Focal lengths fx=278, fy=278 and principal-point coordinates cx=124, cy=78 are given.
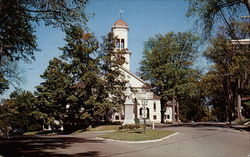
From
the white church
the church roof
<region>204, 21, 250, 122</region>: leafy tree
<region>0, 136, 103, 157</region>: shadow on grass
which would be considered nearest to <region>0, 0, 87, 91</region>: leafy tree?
<region>0, 136, 103, 157</region>: shadow on grass

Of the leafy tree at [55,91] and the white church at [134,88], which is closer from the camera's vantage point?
the leafy tree at [55,91]

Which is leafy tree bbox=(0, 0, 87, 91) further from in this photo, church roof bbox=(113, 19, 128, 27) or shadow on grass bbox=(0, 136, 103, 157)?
church roof bbox=(113, 19, 128, 27)

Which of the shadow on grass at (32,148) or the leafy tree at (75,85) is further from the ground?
the leafy tree at (75,85)

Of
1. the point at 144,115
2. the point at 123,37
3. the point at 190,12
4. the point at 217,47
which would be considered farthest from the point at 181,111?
the point at 190,12

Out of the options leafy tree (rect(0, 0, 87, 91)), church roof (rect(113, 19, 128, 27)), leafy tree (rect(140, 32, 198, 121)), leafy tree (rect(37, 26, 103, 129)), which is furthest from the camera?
church roof (rect(113, 19, 128, 27))

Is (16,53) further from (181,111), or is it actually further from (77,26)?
(181,111)

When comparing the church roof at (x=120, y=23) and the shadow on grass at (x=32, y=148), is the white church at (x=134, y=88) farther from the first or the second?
the shadow on grass at (x=32, y=148)

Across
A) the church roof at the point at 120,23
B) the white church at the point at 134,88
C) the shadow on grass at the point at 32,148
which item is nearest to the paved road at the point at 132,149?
the shadow on grass at the point at 32,148

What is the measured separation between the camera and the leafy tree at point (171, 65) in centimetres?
4622

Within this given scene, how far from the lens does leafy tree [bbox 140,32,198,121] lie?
152 feet

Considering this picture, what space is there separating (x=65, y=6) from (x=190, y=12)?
651cm

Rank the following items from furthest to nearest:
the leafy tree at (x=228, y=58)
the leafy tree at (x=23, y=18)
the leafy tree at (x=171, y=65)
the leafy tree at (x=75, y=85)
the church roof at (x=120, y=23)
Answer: the church roof at (x=120, y=23)
the leafy tree at (x=171, y=65)
the leafy tree at (x=75, y=85)
the leafy tree at (x=228, y=58)
the leafy tree at (x=23, y=18)

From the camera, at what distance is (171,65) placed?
155ft

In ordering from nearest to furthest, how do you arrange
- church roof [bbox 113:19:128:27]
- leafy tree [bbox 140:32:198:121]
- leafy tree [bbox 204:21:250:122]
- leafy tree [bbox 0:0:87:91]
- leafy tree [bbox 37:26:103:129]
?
leafy tree [bbox 0:0:87:91] < leafy tree [bbox 204:21:250:122] < leafy tree [bbox 37:26:103:129] < leafy tree [bbox 140:32:198:121] < church roof [bbox 113:19:128:27]
